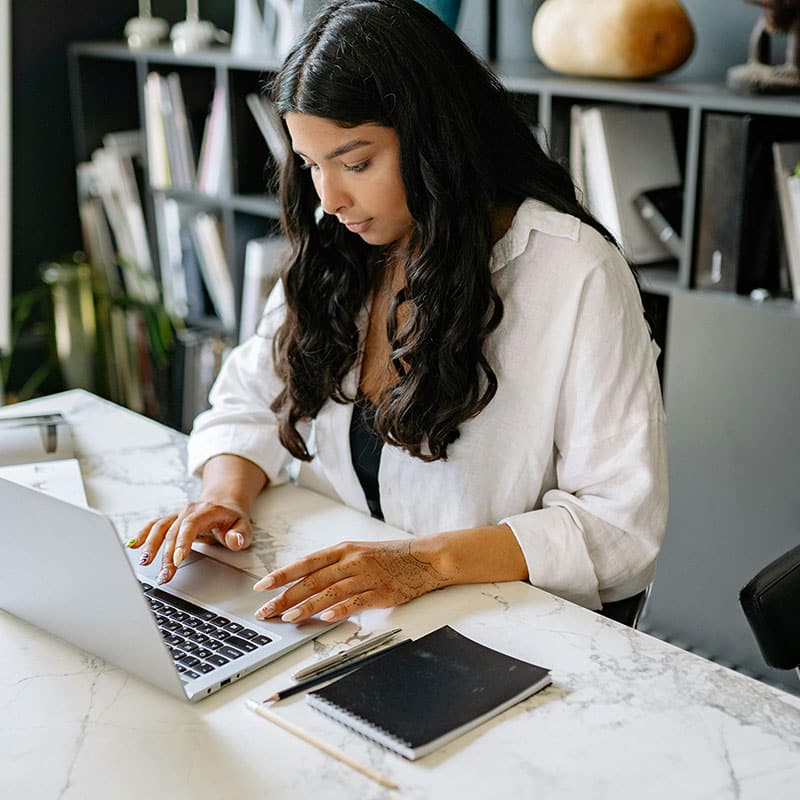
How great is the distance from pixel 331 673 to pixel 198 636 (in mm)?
170

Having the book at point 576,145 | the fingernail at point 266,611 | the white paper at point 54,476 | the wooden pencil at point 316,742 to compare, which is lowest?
the wooden pencil at point 316,742

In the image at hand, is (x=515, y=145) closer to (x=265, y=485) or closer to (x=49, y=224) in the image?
(x=265, y=485)

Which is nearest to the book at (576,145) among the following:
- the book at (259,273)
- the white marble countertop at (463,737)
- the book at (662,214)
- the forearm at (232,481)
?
the book at (662,214)

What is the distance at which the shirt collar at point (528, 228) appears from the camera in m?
1.52

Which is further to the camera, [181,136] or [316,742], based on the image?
Answer: [181,136]

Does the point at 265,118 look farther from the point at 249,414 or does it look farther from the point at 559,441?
the point at 559,441

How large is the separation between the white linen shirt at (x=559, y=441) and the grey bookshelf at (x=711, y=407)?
2.35 ft

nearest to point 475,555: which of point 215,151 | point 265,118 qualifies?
point 265,118

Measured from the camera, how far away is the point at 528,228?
60.3 inches

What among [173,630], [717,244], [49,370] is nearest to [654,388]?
[173,630]

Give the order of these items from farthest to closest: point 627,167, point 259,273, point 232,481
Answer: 1. point 259,273
2. point 627,167
3. point 232,481

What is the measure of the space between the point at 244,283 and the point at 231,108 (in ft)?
1.60

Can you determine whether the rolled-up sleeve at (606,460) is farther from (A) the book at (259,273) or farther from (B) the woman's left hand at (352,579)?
(A) the book at (259,273)

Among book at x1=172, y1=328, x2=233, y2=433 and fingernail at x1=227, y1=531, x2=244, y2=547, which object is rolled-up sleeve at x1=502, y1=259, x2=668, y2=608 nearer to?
fingernail at x1=227, y1=531, x2=244, y2=547
